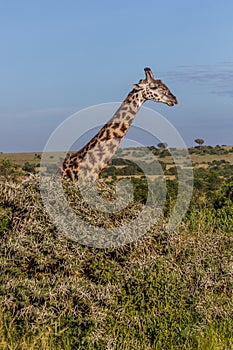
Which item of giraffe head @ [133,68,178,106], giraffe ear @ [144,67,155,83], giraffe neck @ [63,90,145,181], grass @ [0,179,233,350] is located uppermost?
giraffe ear @ [144,67,155,83]

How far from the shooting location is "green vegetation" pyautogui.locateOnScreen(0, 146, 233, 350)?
5.78 metres

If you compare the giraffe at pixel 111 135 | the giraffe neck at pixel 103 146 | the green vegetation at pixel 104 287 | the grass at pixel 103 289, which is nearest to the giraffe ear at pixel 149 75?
the giraffe at pixel 111 135

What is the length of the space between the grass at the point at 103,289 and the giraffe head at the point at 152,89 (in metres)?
3.61

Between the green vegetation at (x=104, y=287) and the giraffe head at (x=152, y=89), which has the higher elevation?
the giraffe head at (x=152, y=89)

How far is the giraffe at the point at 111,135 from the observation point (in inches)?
369

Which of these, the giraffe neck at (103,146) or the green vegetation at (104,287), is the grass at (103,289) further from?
the giraffe neck at (103,146)

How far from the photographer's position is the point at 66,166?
9.42 meters

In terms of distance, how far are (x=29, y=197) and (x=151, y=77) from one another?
4.17 metres

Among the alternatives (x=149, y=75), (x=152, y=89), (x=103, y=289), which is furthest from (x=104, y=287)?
(x=149, y=75)

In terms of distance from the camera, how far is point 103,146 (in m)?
9.73

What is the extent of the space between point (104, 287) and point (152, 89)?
15.3ft

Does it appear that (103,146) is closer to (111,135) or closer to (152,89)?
(111,135)

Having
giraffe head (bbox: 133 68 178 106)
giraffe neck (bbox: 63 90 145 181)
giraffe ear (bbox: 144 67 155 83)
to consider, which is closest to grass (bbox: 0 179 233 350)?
giraffe neck (bbox: 63 90 145 181)

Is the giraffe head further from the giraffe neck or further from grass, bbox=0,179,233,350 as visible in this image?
grass, bbox=0,179,233,350
